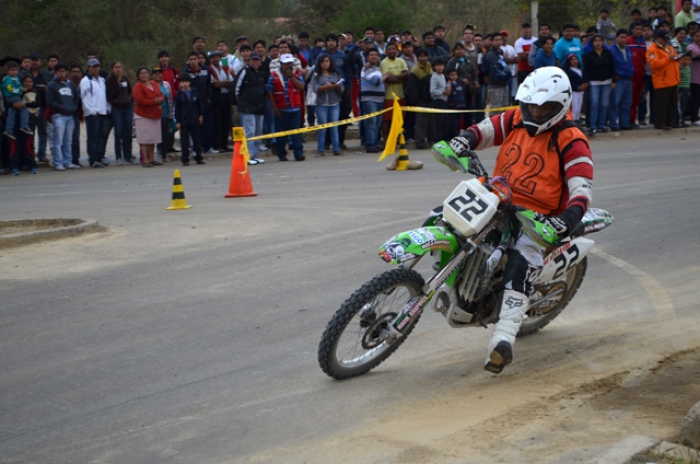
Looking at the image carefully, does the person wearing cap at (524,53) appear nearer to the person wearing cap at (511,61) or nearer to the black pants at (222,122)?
the person wearing cap at (511,61)

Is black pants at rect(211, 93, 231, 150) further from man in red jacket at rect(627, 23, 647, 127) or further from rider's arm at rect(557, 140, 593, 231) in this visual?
rider's arm at rect(557, 140, 593, 231)

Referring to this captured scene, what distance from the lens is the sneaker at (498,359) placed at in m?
5.75

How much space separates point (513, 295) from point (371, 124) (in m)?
14.1

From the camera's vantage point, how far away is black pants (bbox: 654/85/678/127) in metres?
21.1

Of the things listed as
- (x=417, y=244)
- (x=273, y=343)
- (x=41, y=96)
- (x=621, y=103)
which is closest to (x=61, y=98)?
(x=41, y=96)

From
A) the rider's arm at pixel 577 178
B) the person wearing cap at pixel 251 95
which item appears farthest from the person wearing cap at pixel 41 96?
the rider's arm at pixel 577 178

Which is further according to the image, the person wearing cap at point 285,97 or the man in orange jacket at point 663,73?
the man in orange jacket at point 663,73

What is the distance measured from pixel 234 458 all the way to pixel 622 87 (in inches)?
714

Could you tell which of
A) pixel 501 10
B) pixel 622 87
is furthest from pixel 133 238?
pixel 501 10

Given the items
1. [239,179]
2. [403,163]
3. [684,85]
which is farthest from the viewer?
[684,85]

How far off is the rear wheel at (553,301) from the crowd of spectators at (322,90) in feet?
39.4

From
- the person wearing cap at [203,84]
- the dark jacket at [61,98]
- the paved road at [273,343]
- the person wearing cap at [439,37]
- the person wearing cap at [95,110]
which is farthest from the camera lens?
the person wearing cap at [439,37]

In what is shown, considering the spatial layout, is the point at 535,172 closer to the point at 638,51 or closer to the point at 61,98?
the point at 61,98

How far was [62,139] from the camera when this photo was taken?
61.5 ft
